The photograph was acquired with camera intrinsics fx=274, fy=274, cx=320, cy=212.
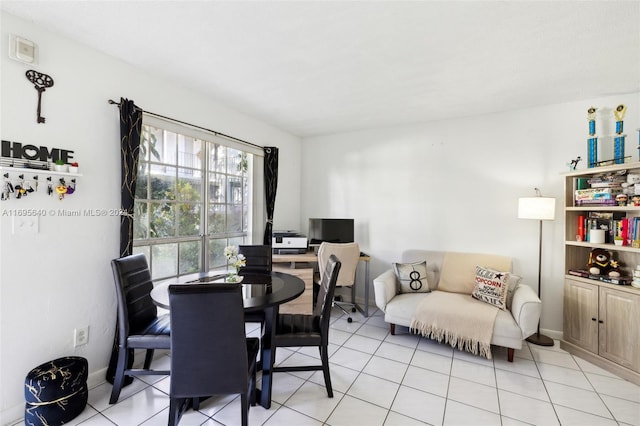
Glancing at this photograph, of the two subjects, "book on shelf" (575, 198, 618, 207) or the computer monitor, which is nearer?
"book on shelf" (575, 198, 618, 207)

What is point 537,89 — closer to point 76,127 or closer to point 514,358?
point 514,358

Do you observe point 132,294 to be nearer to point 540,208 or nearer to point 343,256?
point 343,256

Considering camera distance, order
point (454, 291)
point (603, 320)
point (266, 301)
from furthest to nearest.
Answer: point (454, 291) → point (603, 320) → point (266, 301)

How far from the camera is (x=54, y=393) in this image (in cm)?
161

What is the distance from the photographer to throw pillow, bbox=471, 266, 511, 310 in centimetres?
266

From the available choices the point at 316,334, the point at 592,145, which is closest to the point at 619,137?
the point at 592,145

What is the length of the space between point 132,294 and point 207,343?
920 millimetres

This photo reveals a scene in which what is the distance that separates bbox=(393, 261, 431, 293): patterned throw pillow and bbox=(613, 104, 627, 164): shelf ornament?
6.60 feet

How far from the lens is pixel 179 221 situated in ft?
8.93

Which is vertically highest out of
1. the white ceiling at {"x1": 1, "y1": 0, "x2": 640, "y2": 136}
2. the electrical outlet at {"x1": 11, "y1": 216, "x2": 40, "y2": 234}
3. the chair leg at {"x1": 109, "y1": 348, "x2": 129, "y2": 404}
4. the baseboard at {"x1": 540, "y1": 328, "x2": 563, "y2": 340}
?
the white ceiling at {"x1": 1, "y1": 0, "x2": 640, "y2": 136}

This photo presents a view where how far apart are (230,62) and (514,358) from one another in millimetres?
3560

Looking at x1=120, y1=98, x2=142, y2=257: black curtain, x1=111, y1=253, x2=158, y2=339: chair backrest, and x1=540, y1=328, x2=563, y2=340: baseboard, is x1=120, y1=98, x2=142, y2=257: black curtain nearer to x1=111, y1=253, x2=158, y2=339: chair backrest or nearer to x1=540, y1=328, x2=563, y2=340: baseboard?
x1=111, y1=253, x2=158, y2=339: chair backrest

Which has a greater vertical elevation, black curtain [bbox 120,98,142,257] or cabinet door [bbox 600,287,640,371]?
black curtain [bbox 120,98,142,257]

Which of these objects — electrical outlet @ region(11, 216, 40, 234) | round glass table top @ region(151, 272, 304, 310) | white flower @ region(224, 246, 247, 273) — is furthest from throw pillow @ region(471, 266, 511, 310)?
electrical outlet @ region(11, 216, 40, 234)
